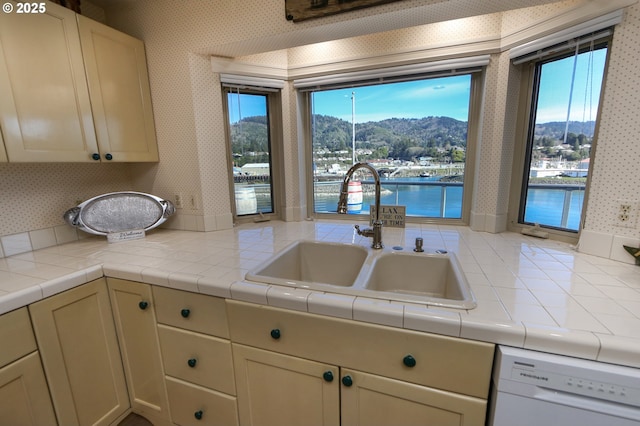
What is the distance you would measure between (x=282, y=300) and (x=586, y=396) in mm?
871

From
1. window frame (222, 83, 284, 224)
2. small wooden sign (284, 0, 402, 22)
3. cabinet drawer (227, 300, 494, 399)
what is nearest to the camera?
cabinet drawer (227, 300, 494, 399)

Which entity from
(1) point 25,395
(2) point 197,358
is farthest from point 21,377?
(2) point 197,358

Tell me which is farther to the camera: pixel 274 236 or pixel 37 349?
pixel 274 236

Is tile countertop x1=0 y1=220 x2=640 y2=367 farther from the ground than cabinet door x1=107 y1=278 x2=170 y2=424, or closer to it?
farther from the ground

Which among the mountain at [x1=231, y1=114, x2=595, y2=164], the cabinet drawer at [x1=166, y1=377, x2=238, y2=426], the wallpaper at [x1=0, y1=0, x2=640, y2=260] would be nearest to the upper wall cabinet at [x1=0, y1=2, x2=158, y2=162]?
the wallpaper at [x1=0, y1=0, x2=640, y2=260]

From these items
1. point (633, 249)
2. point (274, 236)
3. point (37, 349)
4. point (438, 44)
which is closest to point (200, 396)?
point (37, 349)

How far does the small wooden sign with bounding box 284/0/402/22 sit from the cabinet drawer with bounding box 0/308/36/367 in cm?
165

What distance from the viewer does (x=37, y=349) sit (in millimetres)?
1052

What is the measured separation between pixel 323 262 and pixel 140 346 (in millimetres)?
965

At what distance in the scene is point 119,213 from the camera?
1638mm

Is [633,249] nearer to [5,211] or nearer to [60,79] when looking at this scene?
[60,79]

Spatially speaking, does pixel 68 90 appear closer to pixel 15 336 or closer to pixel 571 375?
pixel 15 336

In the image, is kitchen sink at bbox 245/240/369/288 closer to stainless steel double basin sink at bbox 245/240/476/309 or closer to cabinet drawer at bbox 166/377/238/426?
stainless steel double basin sink at bbox 245/240/476/309

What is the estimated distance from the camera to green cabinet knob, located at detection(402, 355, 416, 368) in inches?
33.0
